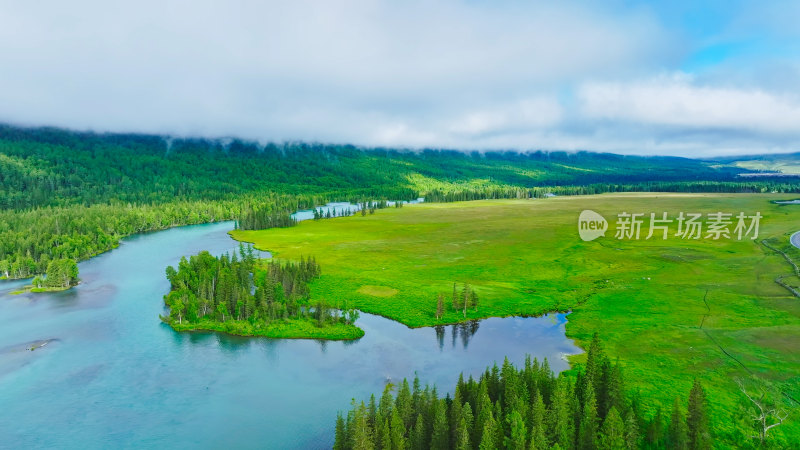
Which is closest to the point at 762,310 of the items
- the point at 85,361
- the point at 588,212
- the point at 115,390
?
the point at 115,390

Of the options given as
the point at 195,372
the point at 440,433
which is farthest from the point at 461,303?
the point at 195,372

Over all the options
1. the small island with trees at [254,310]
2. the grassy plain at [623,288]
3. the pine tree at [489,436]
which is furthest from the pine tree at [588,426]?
the small island with trees at [254,310]

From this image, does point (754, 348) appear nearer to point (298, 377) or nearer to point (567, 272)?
point (567, 272)

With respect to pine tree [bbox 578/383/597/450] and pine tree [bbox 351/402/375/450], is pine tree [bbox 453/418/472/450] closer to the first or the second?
pine tree [bbox 351/402/375/450]

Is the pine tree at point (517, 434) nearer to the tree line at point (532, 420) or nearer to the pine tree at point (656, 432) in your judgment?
the tree line at point (532, 420)

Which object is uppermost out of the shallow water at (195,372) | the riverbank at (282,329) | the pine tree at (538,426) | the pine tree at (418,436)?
the pine tree at (538,426)

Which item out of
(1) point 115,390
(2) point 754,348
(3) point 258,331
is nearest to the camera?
(1) point 115,390

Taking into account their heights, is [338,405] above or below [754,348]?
below

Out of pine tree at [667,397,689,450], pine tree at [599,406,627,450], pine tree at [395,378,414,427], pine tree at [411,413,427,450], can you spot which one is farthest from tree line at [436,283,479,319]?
pine tree at [667,397,689,450]
